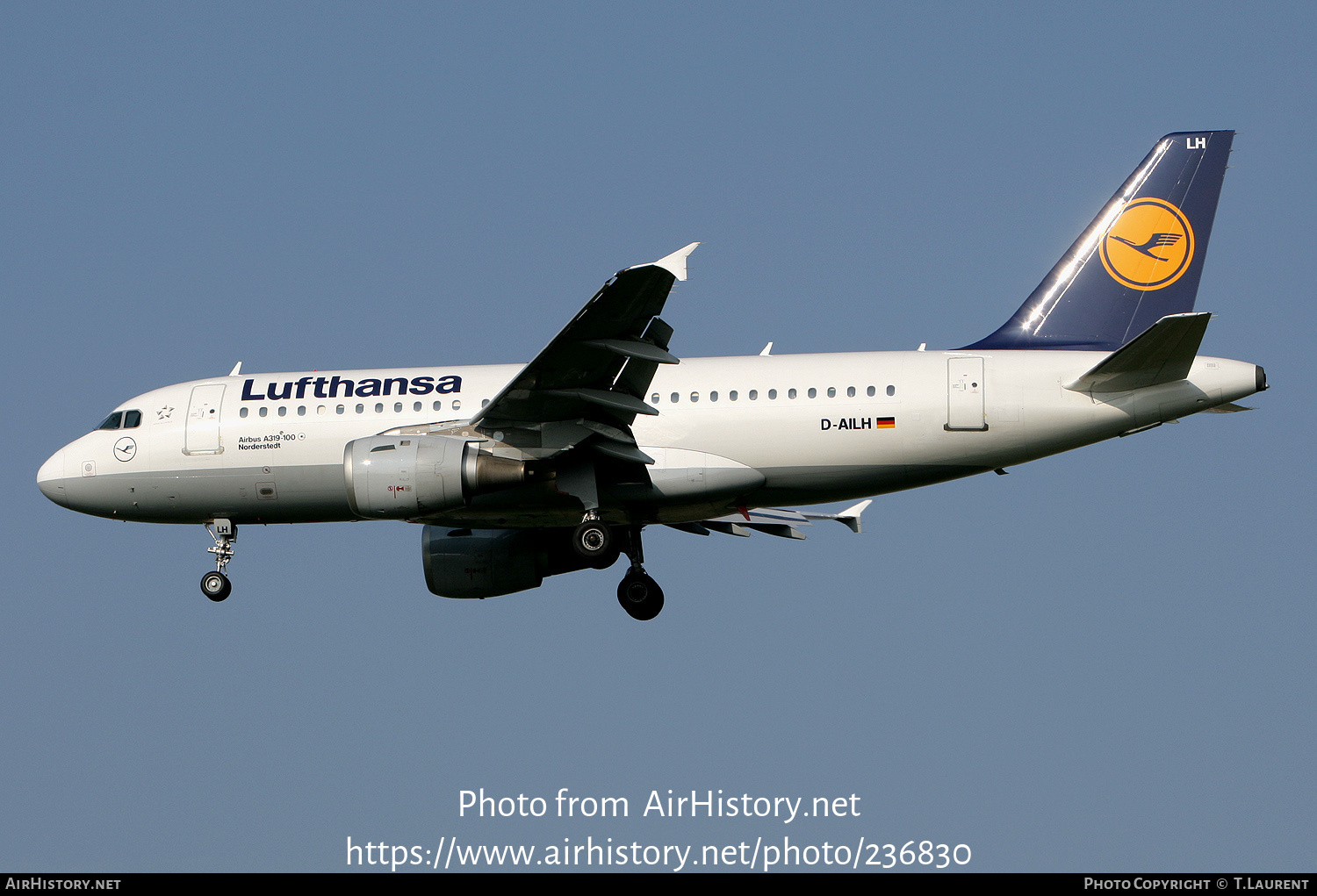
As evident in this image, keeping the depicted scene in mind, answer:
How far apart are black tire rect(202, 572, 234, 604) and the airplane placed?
0.03m

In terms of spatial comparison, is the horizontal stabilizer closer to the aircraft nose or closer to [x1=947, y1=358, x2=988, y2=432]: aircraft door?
[x1=947, y1=358, x2=988, y2=432]: aircraft door

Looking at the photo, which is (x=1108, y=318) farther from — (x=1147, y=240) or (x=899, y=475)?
(x=899, y=475)

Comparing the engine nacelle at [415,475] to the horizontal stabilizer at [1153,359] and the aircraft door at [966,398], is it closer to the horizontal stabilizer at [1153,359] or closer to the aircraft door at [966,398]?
the aircraft door at [966,398]

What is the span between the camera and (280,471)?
82.2ft

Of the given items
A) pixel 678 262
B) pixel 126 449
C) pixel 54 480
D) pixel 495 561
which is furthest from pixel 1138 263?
pixel 54 480

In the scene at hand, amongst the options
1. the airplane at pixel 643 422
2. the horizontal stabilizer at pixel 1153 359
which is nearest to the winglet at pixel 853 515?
the airplane at pixel 643 422

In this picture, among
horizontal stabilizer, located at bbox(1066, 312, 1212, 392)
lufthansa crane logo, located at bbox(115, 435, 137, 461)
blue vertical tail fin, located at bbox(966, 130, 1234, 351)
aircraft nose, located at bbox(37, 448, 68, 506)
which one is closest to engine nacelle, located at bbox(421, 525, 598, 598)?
lufthansa crane logo, located at bbox(115, 435, 137, 461)

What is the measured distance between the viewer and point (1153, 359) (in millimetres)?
22062

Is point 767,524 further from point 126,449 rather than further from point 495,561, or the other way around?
point 126,449

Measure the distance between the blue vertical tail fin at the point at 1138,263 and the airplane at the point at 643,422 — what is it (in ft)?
0.11

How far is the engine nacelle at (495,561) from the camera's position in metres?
26.8

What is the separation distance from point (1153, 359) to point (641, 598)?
30.7 feet

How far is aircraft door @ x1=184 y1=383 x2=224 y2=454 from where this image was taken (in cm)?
2553

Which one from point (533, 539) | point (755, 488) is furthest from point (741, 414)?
point (533, 539)
